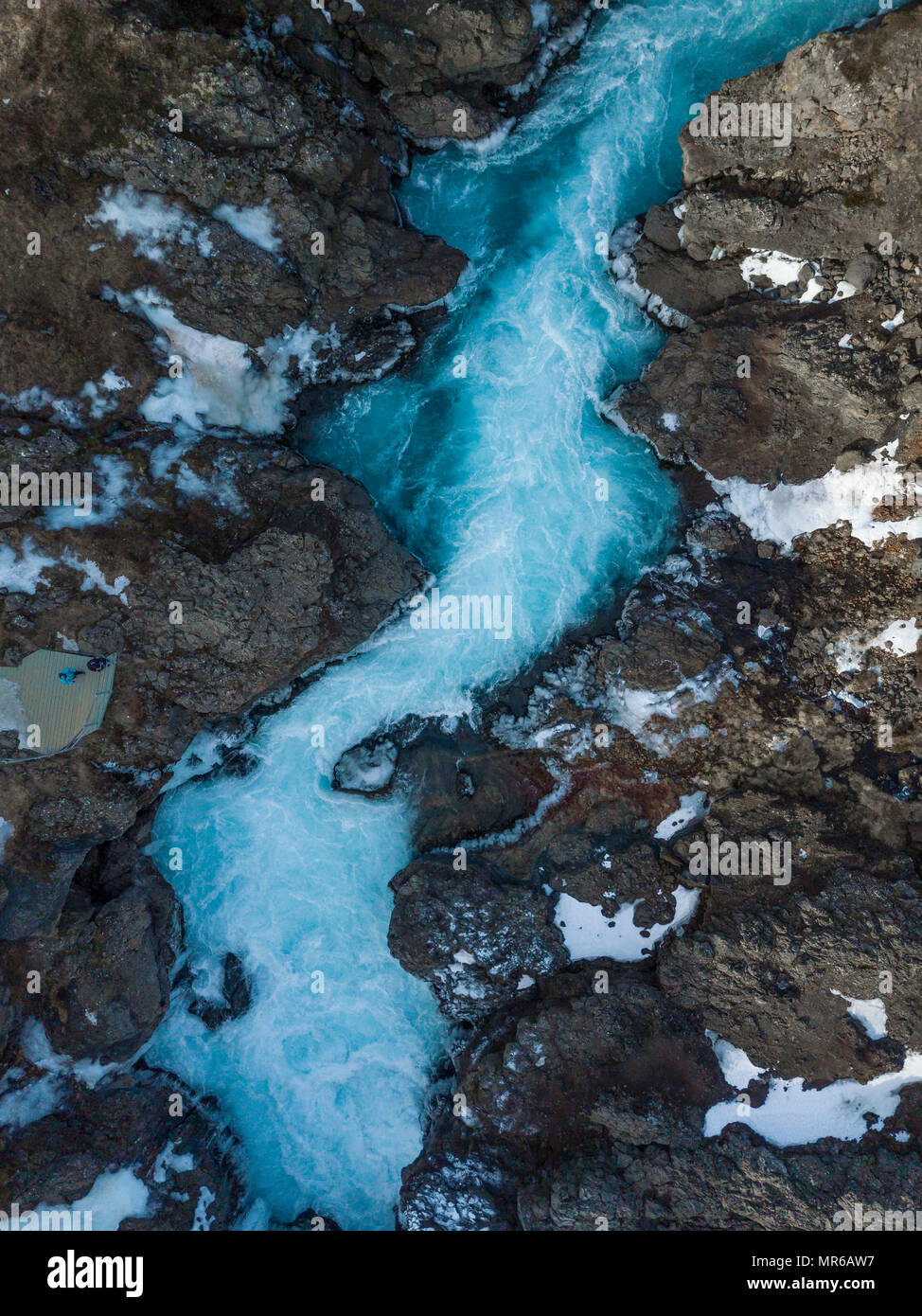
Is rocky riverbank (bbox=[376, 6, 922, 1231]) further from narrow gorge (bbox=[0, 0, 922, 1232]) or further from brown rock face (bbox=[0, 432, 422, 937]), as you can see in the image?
brown rock face (bbox=[0, 432, 422, 937])

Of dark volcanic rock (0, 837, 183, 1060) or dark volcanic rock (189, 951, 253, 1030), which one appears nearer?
dark volcanic rock (0, 837, 183, 1060)

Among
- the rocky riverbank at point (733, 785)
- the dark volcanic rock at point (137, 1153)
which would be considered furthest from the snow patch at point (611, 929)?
the dark volcanic rock at point (137, 1153)

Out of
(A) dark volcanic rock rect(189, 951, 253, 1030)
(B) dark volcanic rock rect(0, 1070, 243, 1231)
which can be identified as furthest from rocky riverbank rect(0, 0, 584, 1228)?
(A) dark volcanic rock rect(189, 951, 253, 1030)

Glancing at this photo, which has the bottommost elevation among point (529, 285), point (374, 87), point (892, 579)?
point (892, 579)

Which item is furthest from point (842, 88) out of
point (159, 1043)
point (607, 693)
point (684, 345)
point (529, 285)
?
point (159, 1043)

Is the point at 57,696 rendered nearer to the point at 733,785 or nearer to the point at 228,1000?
the point at 228,1000
